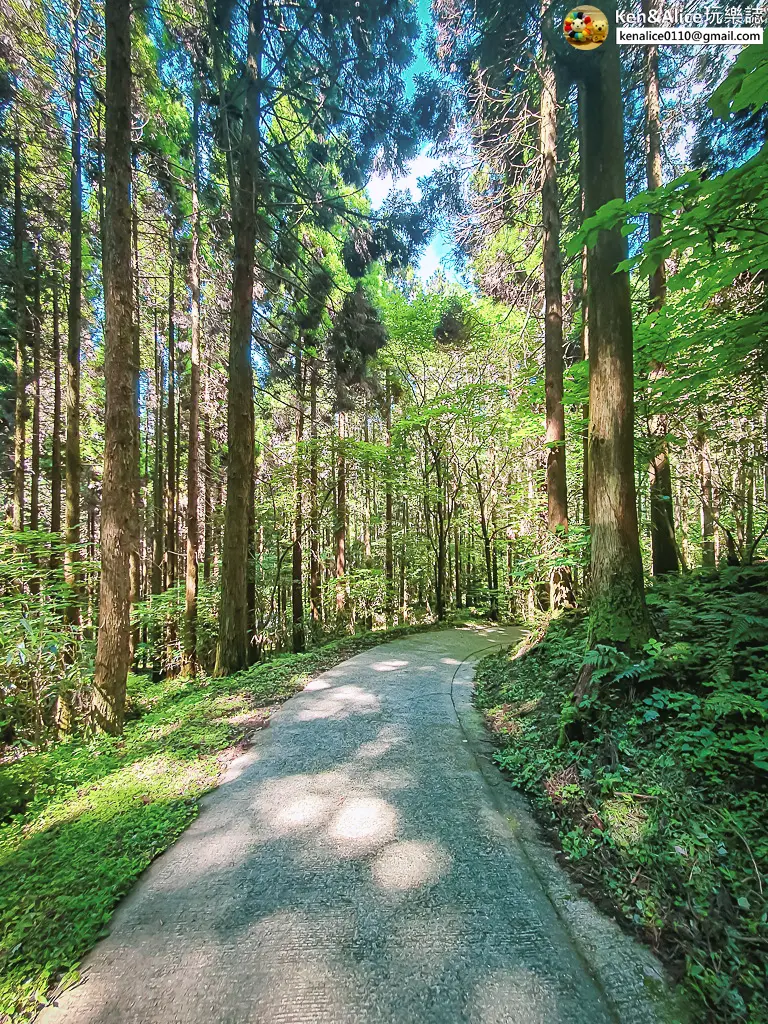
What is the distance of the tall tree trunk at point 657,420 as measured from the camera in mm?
6766

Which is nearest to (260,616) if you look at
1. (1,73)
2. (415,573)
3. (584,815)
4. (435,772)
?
(415,573)

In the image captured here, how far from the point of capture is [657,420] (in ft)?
22.6

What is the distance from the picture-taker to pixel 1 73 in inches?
257

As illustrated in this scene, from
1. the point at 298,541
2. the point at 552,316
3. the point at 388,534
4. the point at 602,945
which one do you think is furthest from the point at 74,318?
the point at 602,945

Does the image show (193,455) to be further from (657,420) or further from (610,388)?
(657,420)

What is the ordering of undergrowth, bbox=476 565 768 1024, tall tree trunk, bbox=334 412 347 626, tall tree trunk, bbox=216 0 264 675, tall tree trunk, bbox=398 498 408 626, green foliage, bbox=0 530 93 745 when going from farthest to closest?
tall tree trunk, bbox=398 498 408 626
tall tree trunk, bbox=334 412 347 626
tall tree trunk, bbox=216 0 264 675
green foliage, bbox=0 530 93 745
undergrowth, bbox=476 565 768 1024

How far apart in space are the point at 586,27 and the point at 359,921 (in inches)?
252

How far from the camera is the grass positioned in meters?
1.69

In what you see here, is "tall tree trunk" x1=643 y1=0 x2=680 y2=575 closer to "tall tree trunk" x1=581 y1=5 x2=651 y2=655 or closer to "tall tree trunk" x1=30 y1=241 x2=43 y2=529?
"tall tree trunk" x1=581 y1=5 x2=651 y2=655

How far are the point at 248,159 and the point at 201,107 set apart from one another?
6.98 feet

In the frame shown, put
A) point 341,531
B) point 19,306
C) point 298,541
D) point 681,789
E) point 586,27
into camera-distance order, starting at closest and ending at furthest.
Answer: point 681,789, point 586,27, point 19,306, point 298,541, point 341,531

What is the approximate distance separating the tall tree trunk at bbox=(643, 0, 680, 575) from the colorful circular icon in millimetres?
4085

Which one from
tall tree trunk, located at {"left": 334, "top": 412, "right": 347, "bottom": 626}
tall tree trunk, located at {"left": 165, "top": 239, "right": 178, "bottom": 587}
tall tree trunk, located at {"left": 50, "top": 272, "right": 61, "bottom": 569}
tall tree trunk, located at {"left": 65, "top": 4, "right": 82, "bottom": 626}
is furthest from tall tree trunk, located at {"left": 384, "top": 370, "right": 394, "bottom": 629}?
tall tree trunk, located at {"left": 50, "top": 272, "right": 61, "bottom": 569}

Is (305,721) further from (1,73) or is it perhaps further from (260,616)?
(1,73)
